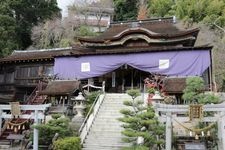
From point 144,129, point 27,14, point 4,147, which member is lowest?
point 4,147

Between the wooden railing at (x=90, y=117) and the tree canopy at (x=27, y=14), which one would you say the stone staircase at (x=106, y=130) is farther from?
the tree canopy at (x=27, y=14)

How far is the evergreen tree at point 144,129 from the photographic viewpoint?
15037 mm

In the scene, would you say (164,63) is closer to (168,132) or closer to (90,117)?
(90,117)

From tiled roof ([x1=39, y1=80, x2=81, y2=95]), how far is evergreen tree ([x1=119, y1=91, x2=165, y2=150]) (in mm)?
7512

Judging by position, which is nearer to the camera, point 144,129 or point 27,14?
point 144,129

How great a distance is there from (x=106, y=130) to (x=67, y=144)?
10.8 feet

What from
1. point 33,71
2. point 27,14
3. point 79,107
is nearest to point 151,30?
point 33,71

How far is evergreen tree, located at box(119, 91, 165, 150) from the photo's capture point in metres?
15.0

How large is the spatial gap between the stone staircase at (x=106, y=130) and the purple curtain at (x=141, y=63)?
4.49 metres

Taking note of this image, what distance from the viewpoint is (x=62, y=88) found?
2328cm

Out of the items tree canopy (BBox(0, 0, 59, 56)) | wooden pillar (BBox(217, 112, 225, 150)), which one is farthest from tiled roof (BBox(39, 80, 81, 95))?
tree canopy (BBox(0, 0, 59, 56))

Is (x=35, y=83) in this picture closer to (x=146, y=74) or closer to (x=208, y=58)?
(x=146, y=74)

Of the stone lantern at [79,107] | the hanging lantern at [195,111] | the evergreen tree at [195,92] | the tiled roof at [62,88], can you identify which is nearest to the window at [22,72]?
the tiled roof at [62,88]

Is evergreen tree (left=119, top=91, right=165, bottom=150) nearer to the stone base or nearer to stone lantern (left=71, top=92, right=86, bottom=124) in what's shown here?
the stone base
